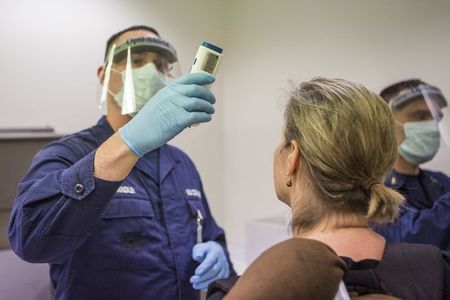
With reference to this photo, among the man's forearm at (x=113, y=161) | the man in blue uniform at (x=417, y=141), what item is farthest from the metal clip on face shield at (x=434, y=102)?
the man's forearm at (x=113, y=161)

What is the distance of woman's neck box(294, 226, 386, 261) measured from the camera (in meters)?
0.73

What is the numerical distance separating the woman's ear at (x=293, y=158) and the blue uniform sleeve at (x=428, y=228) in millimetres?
672

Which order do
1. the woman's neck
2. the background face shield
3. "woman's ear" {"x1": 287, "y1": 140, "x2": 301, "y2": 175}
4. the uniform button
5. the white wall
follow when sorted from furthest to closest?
the white wall → the background face shield → the uniform button → "woman's ear" {"x1": 287, "y1": 140, "x2": 301, "y2": 175} → the woman's neck

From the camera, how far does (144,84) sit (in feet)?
4.60

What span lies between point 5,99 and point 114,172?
54.0 inches

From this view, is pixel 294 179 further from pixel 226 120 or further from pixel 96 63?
pixel 226 120

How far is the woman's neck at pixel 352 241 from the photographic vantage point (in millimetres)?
729

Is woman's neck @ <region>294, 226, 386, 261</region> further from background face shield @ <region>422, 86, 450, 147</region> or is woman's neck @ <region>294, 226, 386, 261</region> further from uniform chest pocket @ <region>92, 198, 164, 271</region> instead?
background face shield @ <region>422, 86, 450, 147</region>

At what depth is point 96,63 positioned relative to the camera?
227cm

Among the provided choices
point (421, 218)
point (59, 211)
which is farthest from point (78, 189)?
point (421, 218)

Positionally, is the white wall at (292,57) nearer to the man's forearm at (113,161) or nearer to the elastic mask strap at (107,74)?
the elastic mask strap at (107,74)

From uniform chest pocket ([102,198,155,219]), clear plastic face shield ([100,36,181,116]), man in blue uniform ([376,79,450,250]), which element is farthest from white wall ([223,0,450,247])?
uniform chest pocket ([102,198,155,219])

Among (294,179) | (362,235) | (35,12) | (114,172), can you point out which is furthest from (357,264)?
(35,12)

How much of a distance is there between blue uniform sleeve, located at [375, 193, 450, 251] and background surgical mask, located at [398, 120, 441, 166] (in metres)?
0.31
